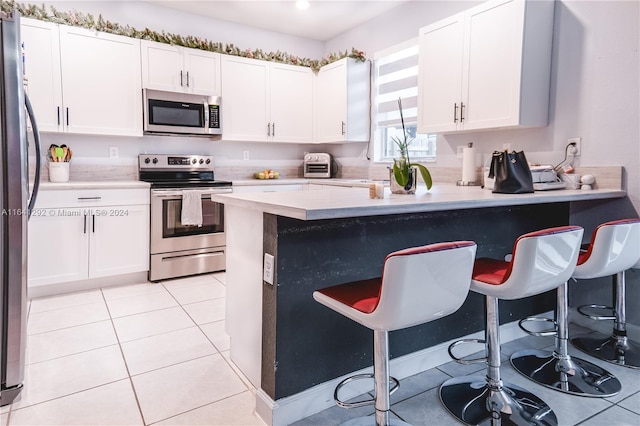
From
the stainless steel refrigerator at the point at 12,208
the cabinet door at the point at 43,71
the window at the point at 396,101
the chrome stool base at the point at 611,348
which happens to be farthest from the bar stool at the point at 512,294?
the cabinet door at the point at 43,71

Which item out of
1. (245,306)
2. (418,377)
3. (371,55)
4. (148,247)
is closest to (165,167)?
(148,247)

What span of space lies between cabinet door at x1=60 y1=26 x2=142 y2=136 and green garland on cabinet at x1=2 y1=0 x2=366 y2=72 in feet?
0.22

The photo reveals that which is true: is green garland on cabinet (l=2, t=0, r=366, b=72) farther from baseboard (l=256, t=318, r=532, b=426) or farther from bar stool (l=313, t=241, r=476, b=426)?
bar stool (l=313, t=241, r=476, b=426)

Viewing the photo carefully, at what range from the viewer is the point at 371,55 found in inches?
187

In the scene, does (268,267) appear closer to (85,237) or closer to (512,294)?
(512,294)

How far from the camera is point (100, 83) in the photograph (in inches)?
152

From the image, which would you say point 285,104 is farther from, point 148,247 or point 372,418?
point 372,418

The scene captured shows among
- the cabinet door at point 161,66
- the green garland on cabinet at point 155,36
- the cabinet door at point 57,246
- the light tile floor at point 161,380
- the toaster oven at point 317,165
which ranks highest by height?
the green garland on cabinet at point 155,36

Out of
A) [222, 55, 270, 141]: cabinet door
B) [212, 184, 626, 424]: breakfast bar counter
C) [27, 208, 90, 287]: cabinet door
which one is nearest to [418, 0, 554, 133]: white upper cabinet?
[212, 184, 626, 424]: breakfast bar counter

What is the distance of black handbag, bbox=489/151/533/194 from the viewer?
2330mm

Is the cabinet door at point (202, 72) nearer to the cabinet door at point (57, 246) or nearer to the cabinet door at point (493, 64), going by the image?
the cabinet door at point (57, 246)

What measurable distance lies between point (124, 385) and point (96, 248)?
187 centimetres

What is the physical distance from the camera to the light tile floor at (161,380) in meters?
1.87

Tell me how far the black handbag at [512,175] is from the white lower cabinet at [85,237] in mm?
2943
